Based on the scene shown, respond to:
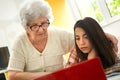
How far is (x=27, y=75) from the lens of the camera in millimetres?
1719

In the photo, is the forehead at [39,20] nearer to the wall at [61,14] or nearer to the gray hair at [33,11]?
the gray hair at [33,11]

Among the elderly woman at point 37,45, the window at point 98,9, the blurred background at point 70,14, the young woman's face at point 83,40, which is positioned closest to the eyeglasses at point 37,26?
the elderly woman at point 37,45

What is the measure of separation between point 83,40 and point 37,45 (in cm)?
52

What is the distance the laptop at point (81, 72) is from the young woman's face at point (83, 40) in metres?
0.65

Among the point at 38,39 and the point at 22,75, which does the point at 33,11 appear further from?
the point at 22,75

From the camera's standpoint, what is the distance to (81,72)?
81 cm

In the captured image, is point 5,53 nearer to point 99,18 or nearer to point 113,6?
point 99,18

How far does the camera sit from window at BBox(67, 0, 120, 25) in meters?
3.76

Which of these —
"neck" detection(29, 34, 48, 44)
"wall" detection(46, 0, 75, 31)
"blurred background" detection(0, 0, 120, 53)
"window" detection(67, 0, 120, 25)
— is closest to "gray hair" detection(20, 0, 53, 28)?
"neck" detection(29, 34, 48, 44)

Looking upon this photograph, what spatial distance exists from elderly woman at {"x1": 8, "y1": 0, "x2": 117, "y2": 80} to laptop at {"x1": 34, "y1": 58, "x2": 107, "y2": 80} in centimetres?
93

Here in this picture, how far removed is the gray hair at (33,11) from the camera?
175 centimetres

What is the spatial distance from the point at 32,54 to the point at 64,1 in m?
2.90

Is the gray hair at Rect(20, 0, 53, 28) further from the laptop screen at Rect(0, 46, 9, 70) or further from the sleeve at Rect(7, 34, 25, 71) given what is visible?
the laptop screen at Rect(0, 46, 9, 70)

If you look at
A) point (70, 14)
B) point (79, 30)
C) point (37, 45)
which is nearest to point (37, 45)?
point (37, 45)
